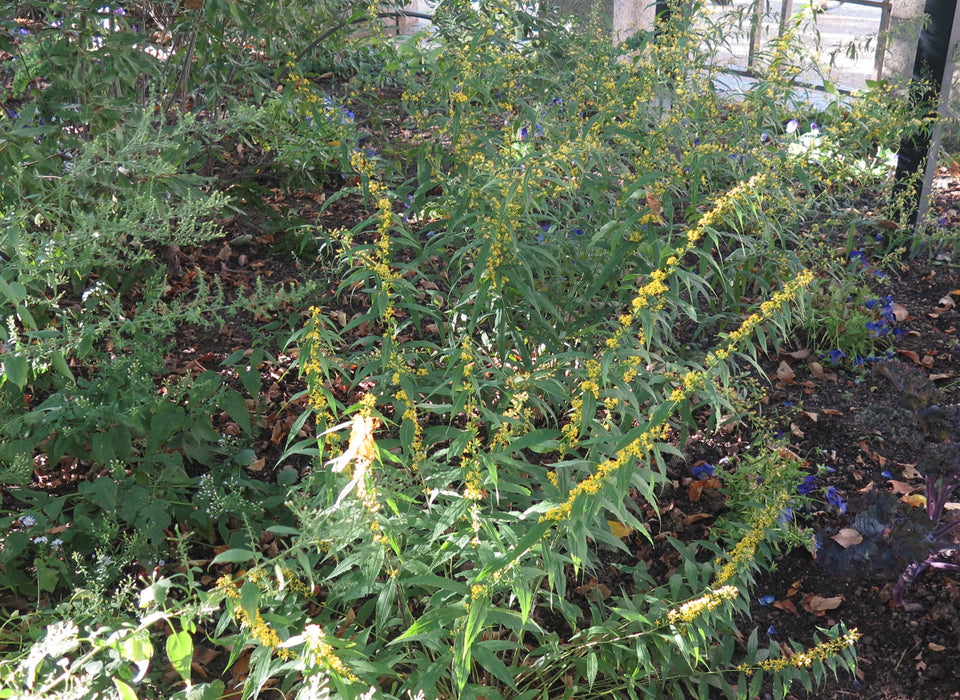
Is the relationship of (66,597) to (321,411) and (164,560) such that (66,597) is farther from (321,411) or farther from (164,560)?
(321,411)

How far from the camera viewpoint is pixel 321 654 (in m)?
1.53

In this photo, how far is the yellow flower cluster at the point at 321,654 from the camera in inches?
57.4

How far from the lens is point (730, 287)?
296 centimetres

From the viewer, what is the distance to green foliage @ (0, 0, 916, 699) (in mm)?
1817

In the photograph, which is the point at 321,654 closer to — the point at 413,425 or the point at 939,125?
the point at 413,425

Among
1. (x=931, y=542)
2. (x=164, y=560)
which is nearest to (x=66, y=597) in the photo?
(x=164, y=560)

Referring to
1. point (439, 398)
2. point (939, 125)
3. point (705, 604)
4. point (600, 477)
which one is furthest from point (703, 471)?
point (939, 125)

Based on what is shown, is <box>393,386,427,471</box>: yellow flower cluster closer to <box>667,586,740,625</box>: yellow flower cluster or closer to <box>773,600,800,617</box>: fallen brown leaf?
<box>667,586,740,625</box>: yellow flower cluster

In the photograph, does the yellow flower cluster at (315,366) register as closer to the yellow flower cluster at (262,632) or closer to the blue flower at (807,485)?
the yellow flower cluster at (262,632)

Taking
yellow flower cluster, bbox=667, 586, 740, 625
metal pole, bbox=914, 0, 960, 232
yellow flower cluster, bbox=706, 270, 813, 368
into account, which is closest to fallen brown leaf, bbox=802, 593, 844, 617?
yellow flower cluster, bbox=667, 586, 740, 625

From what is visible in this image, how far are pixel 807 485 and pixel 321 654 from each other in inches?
80.4

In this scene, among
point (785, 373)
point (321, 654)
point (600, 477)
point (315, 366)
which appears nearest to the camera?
point (321, 654)

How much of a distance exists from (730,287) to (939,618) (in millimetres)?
1207

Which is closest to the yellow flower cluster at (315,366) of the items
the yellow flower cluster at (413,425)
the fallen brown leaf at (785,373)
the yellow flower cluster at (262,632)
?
the yellow flower cluster at (413,425)
